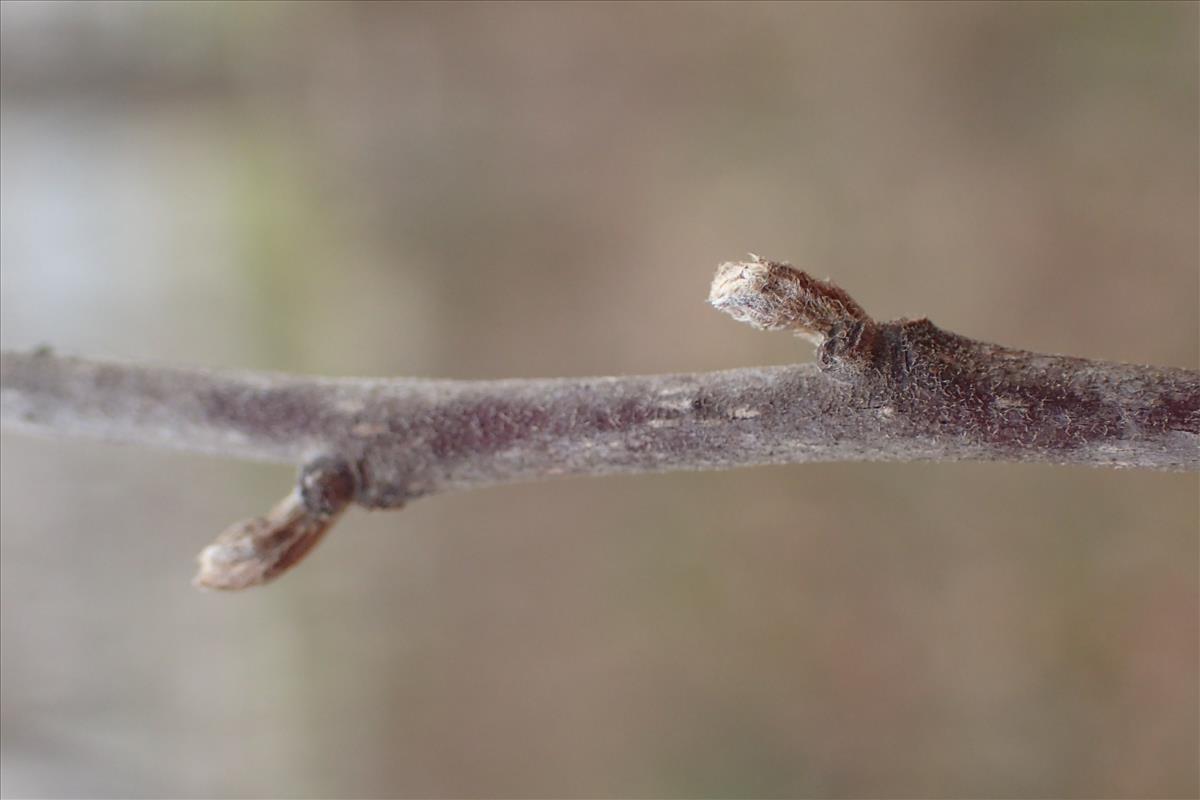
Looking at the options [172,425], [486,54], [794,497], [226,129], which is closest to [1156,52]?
[794,497]

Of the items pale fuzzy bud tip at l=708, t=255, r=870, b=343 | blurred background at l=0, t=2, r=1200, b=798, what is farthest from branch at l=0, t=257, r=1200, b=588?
blurred background at l=0, t=2, r=1200, b=798

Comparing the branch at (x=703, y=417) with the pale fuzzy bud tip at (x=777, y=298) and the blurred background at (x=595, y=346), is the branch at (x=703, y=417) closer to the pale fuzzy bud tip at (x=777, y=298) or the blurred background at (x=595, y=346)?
the pale fuzzy bud tip at (x=777, y=298)

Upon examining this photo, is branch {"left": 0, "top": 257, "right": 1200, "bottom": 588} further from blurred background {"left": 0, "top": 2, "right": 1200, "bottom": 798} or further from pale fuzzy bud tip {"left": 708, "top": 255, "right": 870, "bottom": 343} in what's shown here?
blurred background {"left": 0, "top": 2, "right": 1200, "bottom": 798}

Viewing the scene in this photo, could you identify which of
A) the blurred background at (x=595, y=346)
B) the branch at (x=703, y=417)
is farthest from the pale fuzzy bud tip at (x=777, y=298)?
the blurred background at (x=595, y=346)

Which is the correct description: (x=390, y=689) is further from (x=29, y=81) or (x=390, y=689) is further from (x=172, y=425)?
(x=29, y=81)

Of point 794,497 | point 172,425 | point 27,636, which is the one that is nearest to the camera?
point 172,425
